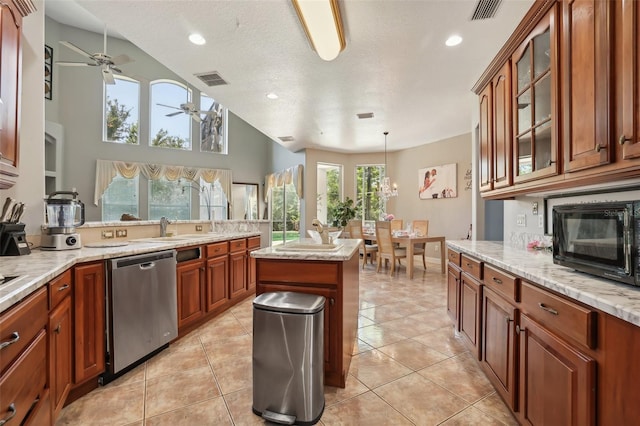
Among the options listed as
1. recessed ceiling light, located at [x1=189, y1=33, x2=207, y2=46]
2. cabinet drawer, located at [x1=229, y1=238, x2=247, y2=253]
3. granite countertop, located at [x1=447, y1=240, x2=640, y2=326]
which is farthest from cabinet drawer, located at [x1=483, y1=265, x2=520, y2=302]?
recessed ceiling light, located at [x1=189, y1=33, x2=207, y2=46]

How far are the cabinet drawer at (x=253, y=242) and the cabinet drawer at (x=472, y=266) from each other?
2529 millimetres

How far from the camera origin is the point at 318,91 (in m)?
3.88

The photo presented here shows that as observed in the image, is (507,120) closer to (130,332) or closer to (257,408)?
(257,408)

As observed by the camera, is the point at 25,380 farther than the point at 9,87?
No

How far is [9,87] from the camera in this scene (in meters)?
1.65

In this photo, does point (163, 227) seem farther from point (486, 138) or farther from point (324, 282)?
point (486, 138)

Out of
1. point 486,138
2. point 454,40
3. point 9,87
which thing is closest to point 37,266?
point 9,87

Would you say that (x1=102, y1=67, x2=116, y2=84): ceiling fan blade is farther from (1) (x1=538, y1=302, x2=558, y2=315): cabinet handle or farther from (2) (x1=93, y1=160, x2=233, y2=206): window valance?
(1) (x1=538, y1=302, x2=558, y2=315): cabinet handle

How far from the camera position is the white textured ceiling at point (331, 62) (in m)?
2.31

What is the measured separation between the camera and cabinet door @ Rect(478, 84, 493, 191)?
2.56m

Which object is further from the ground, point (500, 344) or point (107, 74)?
point (107, 74)

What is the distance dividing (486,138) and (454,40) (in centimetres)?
96

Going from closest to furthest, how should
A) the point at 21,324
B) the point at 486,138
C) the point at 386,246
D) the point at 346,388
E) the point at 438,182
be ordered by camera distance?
the point at 21,324 → the point at 346,388 → the point at 486,138 → the point at 386,246 → the point at 438,182

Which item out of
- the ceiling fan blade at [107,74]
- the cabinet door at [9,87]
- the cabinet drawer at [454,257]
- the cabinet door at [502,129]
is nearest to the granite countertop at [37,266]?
the cabinet door at [9,87]
